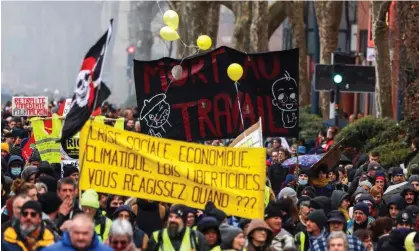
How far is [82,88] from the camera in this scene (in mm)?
13078

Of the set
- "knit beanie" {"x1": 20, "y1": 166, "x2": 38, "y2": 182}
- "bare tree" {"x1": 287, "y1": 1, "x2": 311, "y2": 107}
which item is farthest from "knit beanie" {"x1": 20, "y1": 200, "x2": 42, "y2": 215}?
"bare tree" {"x1": 287, "y1": 1, "x2": 311, "y2": 107}

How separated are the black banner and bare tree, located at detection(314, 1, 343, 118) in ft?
64.1

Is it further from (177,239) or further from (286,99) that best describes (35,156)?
(177,239)

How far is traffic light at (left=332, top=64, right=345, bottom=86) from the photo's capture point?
29.2 meters

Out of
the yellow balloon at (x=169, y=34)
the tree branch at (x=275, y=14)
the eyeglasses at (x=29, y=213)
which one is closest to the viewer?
the eyeglasses at (x=29, y=213)

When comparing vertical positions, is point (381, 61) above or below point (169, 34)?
above

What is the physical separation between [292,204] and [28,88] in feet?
326

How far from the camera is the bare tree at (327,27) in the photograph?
125ft

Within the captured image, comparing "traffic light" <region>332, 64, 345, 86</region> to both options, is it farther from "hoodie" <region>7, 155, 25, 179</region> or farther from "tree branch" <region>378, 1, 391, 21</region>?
"hoodie" <region>7, 155, 25, 179</region>

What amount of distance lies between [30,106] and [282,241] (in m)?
14.8

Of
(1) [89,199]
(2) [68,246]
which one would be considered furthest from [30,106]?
(2) [68,246]

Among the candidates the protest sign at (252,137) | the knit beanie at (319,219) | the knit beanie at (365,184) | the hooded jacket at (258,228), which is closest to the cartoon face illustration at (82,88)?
the hooded jacket at (258,228)

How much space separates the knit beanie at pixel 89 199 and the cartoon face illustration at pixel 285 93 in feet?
16.2

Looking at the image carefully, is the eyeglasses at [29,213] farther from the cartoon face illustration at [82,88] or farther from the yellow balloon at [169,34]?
the yellow balloon at [169,34]
